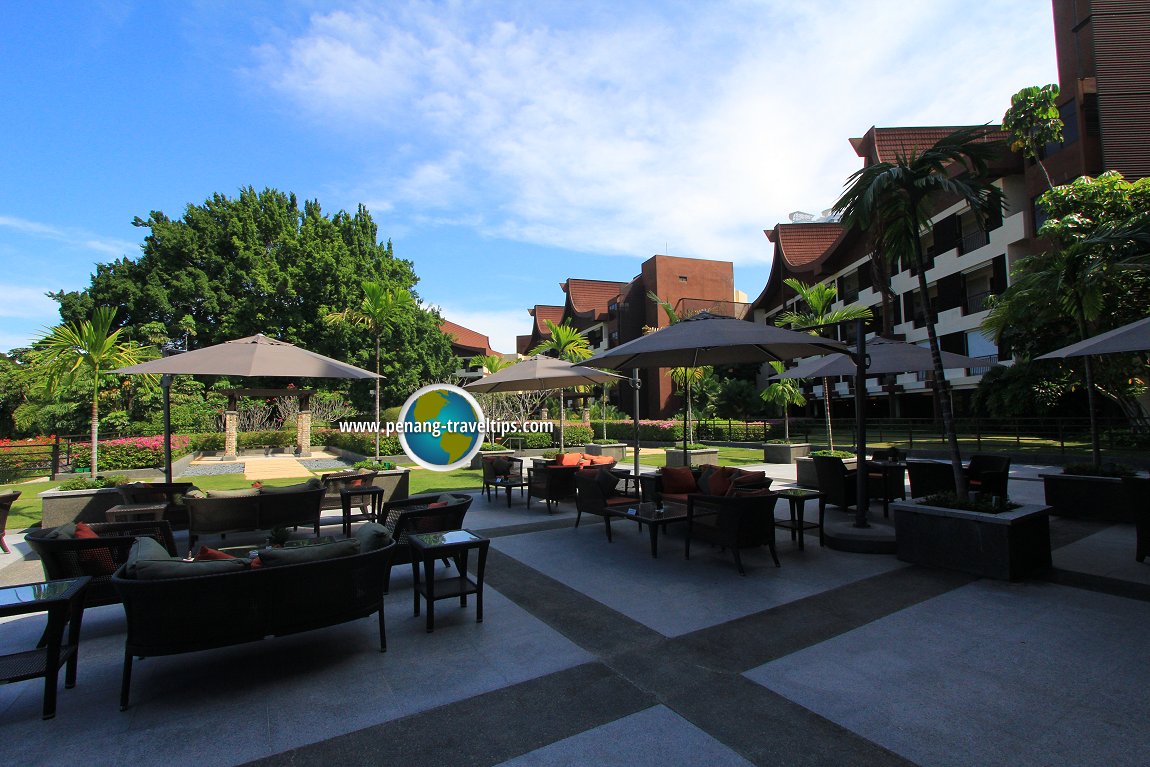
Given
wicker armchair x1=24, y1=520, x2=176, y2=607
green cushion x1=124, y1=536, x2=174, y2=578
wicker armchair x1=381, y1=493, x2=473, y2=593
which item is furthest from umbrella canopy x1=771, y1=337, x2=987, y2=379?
wicker armchair x1=24, y1=520, x2=176, y2=607

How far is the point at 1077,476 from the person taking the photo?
7.81 m

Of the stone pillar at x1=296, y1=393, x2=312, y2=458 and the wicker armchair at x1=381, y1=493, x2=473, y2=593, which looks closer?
the wicker armchair at x1=381, y1=493, x2=473, y2=593

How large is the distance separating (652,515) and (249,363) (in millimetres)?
5685

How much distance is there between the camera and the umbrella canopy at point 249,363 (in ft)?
23.4

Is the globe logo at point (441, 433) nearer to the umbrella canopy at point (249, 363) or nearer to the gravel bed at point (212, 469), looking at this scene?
the gravel bed at point (212, 469)

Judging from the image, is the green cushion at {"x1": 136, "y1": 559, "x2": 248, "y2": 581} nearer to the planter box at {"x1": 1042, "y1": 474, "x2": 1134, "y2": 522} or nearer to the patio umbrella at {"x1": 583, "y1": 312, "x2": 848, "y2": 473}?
the patio umbrella at {"x1": 583, "y1": 312, "x2": 848, "y2": 473}

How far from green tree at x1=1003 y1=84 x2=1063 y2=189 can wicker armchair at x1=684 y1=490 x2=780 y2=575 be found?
60.8ft

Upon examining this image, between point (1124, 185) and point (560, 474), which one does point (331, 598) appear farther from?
point (1124, 185)

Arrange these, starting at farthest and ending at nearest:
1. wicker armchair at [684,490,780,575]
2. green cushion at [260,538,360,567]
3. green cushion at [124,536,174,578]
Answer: wicker armchair at [684,490,780,575] → green cushion at [260,538,360,567] → green cushion at [124,536,174,578]

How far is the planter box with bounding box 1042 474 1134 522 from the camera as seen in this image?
7.38 metres

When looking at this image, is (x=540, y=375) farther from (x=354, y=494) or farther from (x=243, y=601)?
(x=243, y=601)

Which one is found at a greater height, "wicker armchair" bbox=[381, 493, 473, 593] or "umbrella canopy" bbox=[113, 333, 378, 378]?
"umbrella canopy" bbox=[113, 333, 378, 378]

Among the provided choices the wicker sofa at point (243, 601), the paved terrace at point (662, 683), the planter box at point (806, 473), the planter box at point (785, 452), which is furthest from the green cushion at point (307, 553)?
the planter box at point (785, 452)

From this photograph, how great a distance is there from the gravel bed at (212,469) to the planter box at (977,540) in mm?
17053
